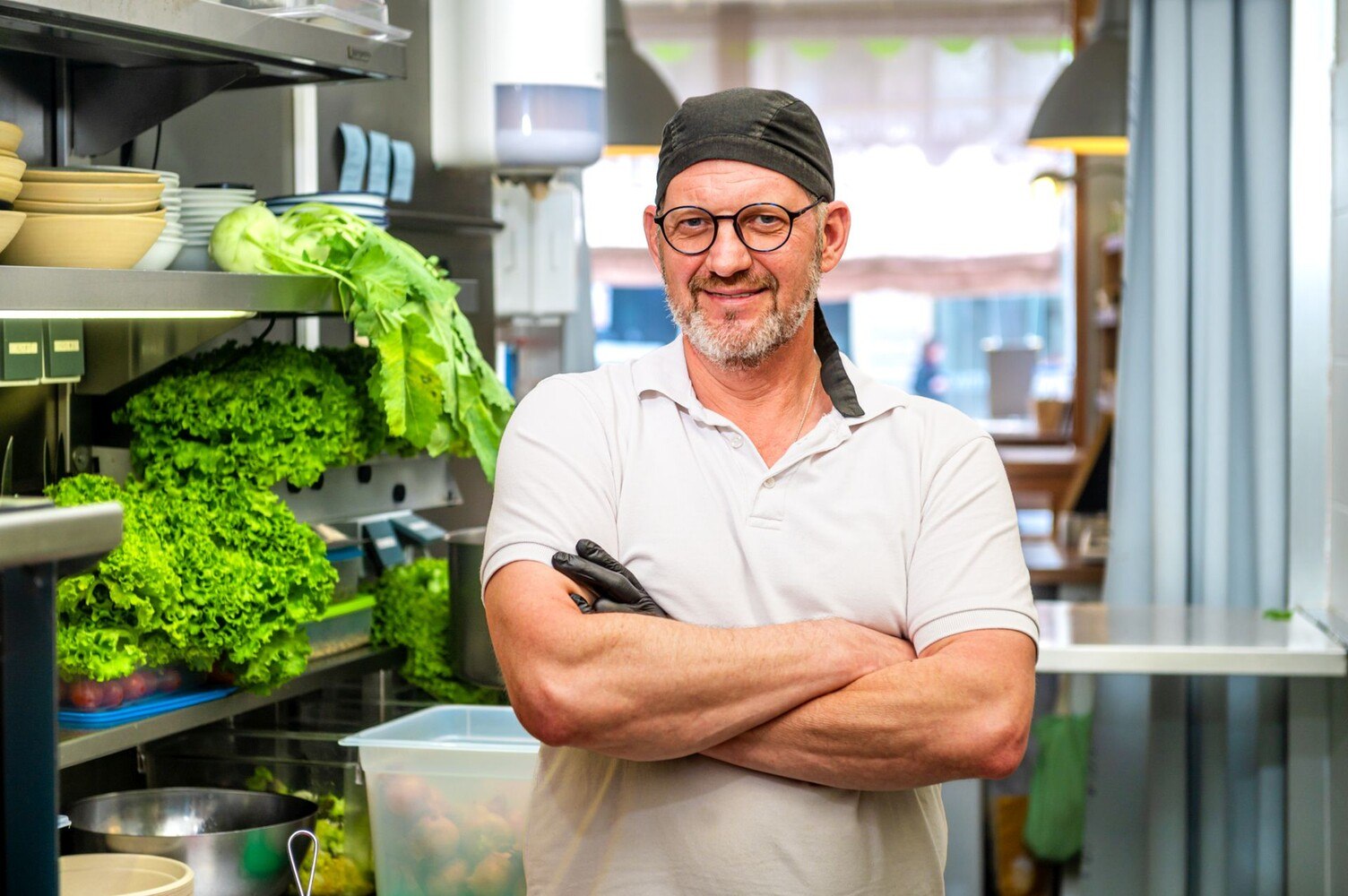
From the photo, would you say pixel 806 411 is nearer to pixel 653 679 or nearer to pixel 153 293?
pixel 653 679

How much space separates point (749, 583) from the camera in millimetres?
1717

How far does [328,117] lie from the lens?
2.96 metres

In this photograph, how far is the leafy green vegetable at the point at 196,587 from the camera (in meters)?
1.93

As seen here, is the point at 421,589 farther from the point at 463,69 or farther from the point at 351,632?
the point at 463,69

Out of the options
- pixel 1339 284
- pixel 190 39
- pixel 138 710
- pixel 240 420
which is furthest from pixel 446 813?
pixel 1339 284

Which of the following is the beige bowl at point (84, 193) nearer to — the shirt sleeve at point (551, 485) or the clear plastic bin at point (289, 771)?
the shirt sleeve at point (551, 485)

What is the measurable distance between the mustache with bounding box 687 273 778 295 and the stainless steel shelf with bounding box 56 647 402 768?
0.89 m

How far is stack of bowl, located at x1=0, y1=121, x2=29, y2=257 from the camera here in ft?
5.62

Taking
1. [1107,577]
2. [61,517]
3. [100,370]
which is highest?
[100,370]

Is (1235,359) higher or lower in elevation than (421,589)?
higher

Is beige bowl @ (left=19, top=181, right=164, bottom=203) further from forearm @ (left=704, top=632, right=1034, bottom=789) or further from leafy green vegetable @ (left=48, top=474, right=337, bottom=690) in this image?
forearm @ (left=704, top=632, right=1034, bottom=789)

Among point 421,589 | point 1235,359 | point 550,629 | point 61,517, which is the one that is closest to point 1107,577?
point 1235,359

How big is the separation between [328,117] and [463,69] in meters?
0.28

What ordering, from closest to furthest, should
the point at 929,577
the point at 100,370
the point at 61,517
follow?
1. the point at 61,517
2. the point at 929,577
3. the point at 100,370
